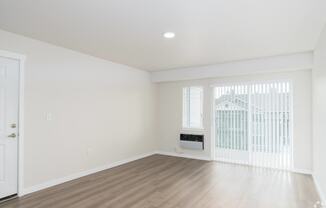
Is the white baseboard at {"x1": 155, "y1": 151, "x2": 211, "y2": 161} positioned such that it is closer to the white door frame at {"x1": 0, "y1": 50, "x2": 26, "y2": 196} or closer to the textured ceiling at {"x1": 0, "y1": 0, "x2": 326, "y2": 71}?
the textured ceiling at {"x1": 0, "y1": 0, "x2": 326, "y2": 71}

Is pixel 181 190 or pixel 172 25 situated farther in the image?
pixel 181 190

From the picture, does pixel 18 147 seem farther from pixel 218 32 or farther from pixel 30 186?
pixel 218 32

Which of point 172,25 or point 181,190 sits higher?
point 172,25

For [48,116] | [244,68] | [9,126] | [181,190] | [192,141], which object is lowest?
[181,190]

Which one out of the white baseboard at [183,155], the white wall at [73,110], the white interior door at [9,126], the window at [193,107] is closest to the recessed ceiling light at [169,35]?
the white wall at [73,110]

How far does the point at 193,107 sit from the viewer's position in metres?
5.94

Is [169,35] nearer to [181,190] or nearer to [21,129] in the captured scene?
[181,190]

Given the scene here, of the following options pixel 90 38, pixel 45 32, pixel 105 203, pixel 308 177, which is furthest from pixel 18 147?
pixel 308 177

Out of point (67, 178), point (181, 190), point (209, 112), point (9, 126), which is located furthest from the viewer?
point (209, 112)

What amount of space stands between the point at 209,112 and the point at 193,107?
1.86ft

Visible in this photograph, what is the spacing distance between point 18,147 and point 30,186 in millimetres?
683

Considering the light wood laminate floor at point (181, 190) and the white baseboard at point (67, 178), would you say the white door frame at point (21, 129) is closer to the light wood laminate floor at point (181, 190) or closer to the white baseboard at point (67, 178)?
the white baseboard at point (67, 178)

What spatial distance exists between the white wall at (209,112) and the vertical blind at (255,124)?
149mm

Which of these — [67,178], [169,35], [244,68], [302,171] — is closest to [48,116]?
[67,178]
